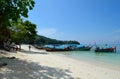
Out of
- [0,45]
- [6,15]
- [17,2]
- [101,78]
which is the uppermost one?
[17,2]

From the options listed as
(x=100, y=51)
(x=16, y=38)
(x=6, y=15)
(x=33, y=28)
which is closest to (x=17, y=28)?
(x=16, y=38)

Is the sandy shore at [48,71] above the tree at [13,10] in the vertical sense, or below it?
below

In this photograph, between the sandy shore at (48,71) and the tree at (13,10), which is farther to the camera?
the tree at (13,10)

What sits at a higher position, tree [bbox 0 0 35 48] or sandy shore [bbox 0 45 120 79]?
tree [bbox 0 0 35 48]

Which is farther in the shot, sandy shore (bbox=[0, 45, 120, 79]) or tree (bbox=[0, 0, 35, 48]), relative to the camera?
tree (bbox=[0, 0, 35, 48])

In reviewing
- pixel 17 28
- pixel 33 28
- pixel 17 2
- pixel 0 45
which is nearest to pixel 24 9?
pixel 17 2

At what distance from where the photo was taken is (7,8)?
12.9m

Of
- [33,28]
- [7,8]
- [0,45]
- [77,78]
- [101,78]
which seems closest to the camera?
[77,78]

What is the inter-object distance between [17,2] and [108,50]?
156ft

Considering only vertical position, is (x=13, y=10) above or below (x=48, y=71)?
above

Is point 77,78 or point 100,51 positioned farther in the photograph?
point 100,51

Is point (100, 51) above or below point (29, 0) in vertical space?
below

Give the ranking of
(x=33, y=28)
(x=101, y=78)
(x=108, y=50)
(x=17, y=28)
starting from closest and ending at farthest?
(x=101, y=78), (x=17, y=28), (x=33, y=28), (x=108, y=50)

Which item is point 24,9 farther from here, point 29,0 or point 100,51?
point 100,51
